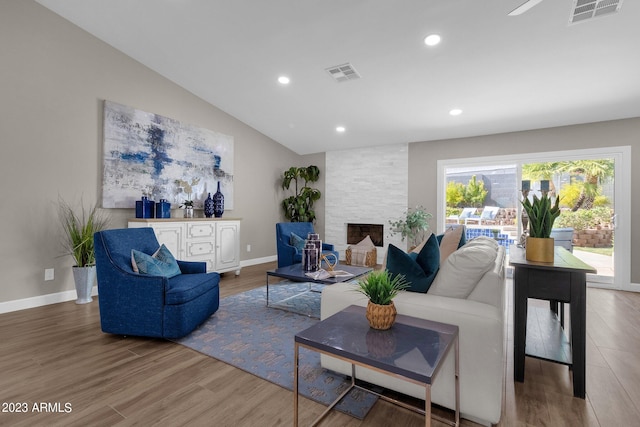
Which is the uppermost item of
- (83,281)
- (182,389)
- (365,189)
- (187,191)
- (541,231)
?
(365,189)

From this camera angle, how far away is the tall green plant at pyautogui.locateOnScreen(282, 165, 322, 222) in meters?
6.58

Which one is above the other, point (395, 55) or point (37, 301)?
point (395, 55)

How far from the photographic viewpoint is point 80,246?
134 inches

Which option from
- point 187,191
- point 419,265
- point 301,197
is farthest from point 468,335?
point 301,197

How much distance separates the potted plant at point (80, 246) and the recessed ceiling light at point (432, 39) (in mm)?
4278

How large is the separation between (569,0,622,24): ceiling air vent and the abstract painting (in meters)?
4.82

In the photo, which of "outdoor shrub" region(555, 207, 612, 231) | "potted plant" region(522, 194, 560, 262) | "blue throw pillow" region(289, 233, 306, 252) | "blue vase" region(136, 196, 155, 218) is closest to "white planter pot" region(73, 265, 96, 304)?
"blue vase" region(136, 196, 155, 218)

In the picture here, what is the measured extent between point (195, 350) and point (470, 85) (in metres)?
4.22

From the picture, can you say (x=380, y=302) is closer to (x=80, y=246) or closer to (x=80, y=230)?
(x=80, y=246)

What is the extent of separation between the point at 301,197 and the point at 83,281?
4103 mm

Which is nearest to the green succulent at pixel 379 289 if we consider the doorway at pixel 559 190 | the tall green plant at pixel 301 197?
the doorway at pixel 559 190

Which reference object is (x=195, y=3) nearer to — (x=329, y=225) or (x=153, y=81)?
(x=153, y=81)

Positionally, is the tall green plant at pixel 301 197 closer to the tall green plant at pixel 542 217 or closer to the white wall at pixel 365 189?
the white wall at pixel 365 189

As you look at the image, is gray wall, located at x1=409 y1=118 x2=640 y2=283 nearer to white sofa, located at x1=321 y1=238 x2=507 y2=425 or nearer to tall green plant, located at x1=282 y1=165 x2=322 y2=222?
tall green plant, located at x1=282 y1=165 x2=322 y2=222
